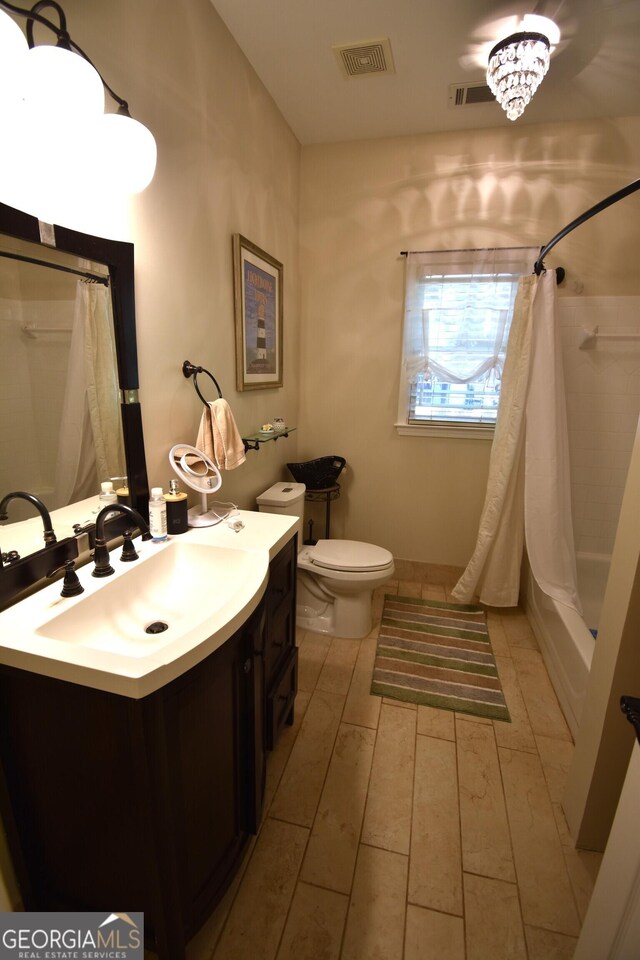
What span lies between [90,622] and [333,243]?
2.61 metres

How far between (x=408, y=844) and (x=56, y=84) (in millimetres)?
2186

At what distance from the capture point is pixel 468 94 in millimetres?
2117

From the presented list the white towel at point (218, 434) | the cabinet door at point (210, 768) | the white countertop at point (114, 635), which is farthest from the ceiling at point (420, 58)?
the cabinet door at point (210, 768)

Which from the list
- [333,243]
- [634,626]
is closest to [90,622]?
[634,626]

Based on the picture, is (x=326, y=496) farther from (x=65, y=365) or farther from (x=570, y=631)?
(x=65, y=365)

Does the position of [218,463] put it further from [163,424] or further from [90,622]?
[90,622]

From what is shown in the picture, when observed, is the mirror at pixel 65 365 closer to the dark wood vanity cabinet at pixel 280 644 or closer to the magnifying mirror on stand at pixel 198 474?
the magnifying mirror on stand at pixel 198 474

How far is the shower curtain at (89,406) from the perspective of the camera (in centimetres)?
114

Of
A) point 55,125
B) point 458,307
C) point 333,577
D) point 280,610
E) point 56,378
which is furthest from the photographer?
point 458,307

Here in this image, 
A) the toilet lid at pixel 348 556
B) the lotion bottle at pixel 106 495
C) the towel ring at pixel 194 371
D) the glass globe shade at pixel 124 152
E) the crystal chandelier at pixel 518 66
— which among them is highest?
the crystal chandelier at pixel 518 66

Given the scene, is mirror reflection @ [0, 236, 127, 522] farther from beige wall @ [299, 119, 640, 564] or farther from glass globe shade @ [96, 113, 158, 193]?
beige wall @ [299, 119, 640, 564]

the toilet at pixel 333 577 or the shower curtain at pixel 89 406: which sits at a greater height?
the shower curtain at pixel 89 406

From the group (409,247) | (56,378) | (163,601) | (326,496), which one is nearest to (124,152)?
(56,378)

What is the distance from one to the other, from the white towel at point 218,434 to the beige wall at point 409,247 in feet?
4.60
